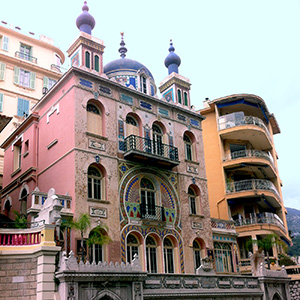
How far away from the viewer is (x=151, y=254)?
2378cm

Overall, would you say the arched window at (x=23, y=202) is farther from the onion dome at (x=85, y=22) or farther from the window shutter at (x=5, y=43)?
the window shutter at (x=5, y=43)

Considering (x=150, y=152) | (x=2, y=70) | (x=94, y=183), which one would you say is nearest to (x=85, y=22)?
(x=150, y=152)

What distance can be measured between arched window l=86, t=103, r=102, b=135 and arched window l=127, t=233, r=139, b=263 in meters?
5.96

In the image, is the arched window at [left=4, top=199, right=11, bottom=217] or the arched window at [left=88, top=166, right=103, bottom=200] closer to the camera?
the arched window at [left=88, top=166, right=103, bottom=200]

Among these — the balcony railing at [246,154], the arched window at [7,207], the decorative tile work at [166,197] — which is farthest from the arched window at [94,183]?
the balcony railing at [246,154]

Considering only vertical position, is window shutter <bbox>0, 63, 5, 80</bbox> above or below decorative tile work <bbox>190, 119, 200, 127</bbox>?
above

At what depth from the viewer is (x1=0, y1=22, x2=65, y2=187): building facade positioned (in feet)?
116

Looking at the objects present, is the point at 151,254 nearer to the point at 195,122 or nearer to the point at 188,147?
the point at 188,147

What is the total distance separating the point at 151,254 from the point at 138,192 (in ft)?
11.4

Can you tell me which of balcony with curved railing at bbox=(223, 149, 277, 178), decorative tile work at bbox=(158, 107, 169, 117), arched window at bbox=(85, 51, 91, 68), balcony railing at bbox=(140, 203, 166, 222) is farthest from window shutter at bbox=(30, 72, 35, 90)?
balcony railing at bbox=(140, 203, 166, 222)

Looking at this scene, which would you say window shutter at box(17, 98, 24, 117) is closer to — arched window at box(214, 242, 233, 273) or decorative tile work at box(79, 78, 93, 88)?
decorative tile work at box(79, 78, 93, 88)

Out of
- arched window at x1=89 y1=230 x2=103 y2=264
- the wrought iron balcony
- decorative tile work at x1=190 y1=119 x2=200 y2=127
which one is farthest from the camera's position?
decorative tile work at x1=190 y1=119 x2=200 y2=127

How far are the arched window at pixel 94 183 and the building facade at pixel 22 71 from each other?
42.0ft

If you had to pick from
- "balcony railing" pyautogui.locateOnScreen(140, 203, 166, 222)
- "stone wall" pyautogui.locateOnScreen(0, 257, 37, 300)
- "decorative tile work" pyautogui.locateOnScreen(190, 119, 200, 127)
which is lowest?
"stone wall" pyautogui.locateOnScreen(0, 257, 37, 300)
